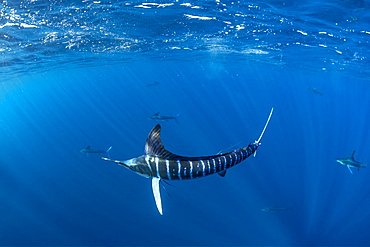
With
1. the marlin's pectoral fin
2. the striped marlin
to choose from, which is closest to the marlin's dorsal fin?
the striped marlin

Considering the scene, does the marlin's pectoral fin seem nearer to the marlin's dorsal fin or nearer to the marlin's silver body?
the marlin's silver body

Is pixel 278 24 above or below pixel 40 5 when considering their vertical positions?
below

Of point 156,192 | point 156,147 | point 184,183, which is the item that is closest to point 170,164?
point 156,147

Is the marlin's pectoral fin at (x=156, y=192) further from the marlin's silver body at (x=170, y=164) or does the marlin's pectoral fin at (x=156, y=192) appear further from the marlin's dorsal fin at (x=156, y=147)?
the marlin's dorsal fin at (x=156, y=147)

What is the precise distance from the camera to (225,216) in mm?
19875

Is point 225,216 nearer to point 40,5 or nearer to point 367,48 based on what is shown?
point 367,48

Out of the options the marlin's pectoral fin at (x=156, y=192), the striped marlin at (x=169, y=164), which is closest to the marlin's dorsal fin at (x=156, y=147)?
the striped marlin at (x=169, y=164)

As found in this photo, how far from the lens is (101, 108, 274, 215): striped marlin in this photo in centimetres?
275

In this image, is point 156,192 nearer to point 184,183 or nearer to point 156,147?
point 156,147

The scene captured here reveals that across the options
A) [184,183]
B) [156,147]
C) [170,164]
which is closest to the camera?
[170,164]

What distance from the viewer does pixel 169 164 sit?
9.15ft

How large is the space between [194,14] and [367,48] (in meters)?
13.3

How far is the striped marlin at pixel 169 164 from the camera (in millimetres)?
2754

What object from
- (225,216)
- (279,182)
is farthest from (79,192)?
(279,182)
